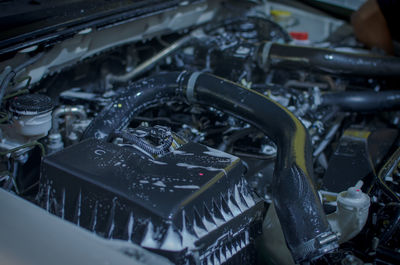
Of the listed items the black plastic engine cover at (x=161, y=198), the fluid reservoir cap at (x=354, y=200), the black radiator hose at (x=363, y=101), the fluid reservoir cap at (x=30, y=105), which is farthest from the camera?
the black radiator hose at (x=363, y=101)

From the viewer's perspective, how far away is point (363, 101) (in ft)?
5.54

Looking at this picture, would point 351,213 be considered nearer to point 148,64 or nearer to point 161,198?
point 161,198

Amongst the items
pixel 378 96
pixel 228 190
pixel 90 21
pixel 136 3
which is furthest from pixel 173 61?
pixel 228 190

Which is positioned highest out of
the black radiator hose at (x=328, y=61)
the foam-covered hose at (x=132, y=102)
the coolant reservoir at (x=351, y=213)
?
the black radiator hose at (x=328, y=61)

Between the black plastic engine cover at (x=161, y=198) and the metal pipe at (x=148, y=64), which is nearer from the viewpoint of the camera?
the black plastic engine cover at (x=161, y=198)

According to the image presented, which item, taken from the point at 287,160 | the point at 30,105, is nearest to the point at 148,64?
the point at 30,105

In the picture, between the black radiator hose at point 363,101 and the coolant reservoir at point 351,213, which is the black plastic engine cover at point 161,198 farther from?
the black radiator hose at point 363,101

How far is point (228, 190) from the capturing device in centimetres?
93

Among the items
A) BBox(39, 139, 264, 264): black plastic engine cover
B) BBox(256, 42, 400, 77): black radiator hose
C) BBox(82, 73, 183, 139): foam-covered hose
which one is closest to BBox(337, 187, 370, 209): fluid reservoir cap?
BBox(39, 139, 264, 264): black plastic engine cover

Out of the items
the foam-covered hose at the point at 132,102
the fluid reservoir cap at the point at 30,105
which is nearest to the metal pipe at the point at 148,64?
the foam-covered hose at the point at 132,102

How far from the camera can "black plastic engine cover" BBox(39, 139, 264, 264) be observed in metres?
0.81

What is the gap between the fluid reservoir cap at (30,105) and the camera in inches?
47.5

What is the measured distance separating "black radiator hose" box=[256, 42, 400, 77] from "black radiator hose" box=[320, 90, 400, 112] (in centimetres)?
11

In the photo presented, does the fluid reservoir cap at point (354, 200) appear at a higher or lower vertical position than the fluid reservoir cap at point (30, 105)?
lower
